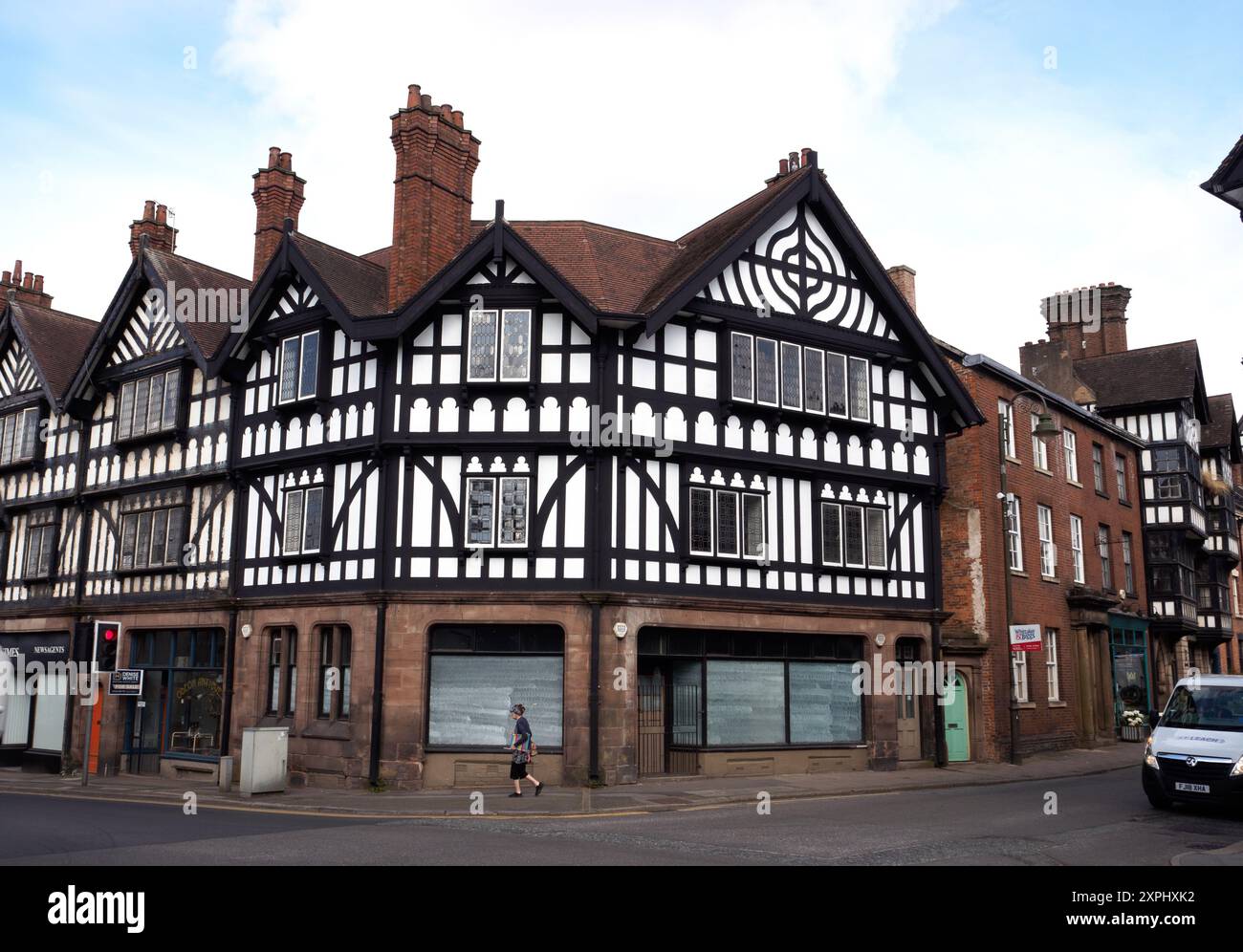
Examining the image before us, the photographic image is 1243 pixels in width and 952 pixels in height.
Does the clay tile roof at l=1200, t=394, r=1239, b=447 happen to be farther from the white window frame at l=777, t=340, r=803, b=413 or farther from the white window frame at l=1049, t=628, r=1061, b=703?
the white window frame at l=777, t=340, r=803, b=413

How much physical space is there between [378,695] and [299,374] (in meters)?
7.32

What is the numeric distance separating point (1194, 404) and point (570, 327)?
31.0 m

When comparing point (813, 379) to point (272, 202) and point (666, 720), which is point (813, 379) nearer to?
point (666, 720)

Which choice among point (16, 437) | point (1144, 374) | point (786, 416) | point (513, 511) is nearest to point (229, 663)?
point (513, 511)

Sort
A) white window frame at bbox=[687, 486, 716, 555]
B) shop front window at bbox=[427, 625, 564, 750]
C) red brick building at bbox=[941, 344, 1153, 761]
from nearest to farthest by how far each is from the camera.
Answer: shop front window at bbox=[427, 625, 564, 750]
white window frame at bbox=[687, 486, 716, 555]
red brick building at bbox=[941, 344, 1153, 761]

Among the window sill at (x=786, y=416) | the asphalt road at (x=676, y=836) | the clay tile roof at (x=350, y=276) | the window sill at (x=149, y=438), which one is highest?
the clay tile roof at (x=350, y=276)

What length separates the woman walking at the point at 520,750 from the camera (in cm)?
1886

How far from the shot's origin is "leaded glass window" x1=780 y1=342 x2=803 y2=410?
930 inches

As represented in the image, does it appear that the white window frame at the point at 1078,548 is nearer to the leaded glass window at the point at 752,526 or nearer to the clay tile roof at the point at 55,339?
the leaded glass window at the point at 752,526

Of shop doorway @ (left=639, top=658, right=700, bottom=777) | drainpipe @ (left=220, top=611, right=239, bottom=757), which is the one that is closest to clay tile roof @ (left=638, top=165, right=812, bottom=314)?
shop doorway @ (left=639, top=658, right=700, bottom=777)

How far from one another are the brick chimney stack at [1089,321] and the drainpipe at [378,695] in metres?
29.0

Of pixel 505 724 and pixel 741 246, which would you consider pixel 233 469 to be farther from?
pixel 741 246

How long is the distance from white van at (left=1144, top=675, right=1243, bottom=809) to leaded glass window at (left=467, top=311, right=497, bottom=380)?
1335cm

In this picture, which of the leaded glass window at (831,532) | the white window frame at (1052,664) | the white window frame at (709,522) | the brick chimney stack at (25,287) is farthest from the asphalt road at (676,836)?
the brick chimney stack at (25,287)
